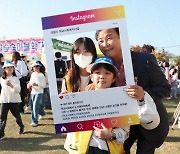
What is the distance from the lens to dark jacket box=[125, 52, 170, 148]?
212cm

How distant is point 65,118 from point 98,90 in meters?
0.28

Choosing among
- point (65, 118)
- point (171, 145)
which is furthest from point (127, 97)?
point (171, 145)

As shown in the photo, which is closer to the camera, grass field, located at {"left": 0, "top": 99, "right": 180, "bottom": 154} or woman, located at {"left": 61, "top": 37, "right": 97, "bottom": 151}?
woman, located at {"left": 61, "top": 37, "right": 97, "bottom": 151}

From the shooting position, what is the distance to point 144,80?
2.14 meters

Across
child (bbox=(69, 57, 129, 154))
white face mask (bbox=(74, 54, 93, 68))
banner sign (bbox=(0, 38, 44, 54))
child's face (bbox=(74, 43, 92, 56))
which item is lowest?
child (bbox=(69, 57, 129, 154))

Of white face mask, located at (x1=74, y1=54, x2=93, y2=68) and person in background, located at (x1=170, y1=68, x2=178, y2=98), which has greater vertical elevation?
white face mask, located at (x1=74, y1=54, x2=93, y2=68)

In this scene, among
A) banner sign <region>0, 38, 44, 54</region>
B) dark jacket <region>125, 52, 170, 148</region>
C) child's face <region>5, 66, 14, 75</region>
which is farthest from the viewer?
banner sign <region>0, 38, 44, 54</region>

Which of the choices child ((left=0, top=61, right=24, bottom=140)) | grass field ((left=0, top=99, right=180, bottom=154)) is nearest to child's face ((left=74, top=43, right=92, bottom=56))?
grass field ((left=0, top=99, right=180, bottom=154))

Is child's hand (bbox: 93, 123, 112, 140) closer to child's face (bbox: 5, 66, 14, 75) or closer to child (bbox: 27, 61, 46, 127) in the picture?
child's face (bbox: 5, 66, 14, 75)

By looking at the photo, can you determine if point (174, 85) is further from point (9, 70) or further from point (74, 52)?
point (74, 52)

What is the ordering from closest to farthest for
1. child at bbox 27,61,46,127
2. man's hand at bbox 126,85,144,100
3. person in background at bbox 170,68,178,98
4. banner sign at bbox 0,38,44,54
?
man's hand at bbox 126,85,144,100, child at bbox 27,61,46,127, person in background at bbox 170,68,178,98, banner sign at bbox 0,38,44,54

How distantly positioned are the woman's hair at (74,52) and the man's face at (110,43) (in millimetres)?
59

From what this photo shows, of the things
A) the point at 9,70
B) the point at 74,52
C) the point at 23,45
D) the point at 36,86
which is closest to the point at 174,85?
the point at 23,45

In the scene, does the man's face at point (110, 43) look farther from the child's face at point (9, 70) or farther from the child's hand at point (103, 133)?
the child's face at point (9, 70)
